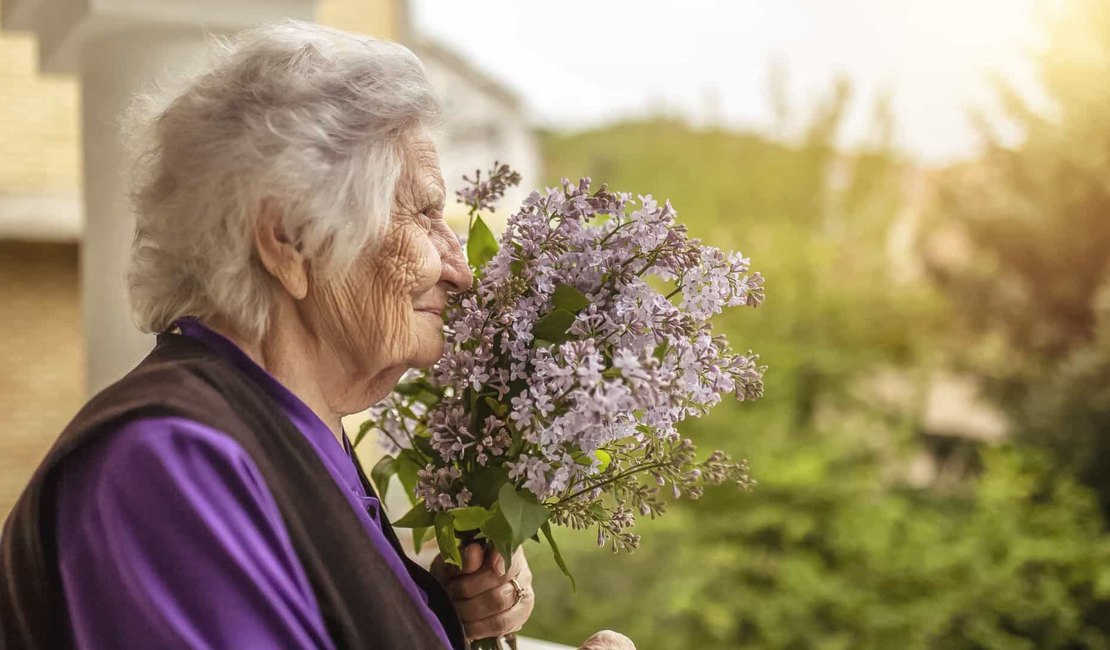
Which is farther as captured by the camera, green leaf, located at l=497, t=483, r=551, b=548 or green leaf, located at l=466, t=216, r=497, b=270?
green leaf, located at l=466, t=216, r=497, b=270

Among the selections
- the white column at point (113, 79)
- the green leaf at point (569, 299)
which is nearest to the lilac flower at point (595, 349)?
the green leaf at point (569, 299)

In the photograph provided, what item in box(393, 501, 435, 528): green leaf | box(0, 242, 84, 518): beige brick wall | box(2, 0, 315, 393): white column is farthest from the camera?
box(0, 242, 84, 518): beige brick wall

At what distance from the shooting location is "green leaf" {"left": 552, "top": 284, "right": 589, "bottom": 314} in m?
1.26

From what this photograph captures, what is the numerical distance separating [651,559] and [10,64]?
19.7 ft

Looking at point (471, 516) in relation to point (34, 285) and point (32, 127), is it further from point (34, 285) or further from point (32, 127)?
point (34, 285)

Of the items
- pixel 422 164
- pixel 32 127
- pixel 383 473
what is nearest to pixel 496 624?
pixel 383 473

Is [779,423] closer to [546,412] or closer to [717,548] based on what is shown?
[717,548]

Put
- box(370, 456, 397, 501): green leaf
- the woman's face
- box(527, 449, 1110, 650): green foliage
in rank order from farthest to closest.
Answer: box(527, 449, 1110, 650): green foliage → box(370, 456, 397, 501): green leaf → the woman's face

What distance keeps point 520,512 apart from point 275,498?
285 mm

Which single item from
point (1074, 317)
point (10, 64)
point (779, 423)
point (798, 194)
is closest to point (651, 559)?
point (779, 423)

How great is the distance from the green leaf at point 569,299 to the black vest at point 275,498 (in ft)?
1.15

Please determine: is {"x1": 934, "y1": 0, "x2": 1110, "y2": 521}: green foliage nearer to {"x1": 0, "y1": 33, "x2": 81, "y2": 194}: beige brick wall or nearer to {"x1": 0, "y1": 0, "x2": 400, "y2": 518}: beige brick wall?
{"x1": 0, "y1": 0, "x2": 400, "y2": 518}: beige brick wall

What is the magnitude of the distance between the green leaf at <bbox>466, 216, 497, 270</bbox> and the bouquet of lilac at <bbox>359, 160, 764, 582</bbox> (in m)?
0.07

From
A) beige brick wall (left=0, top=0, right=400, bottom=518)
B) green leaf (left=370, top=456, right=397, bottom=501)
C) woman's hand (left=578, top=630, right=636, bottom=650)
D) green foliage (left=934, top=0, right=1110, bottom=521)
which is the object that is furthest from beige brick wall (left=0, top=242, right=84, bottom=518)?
woman's hand (left=578, top=630, right=636, bottom=650)
